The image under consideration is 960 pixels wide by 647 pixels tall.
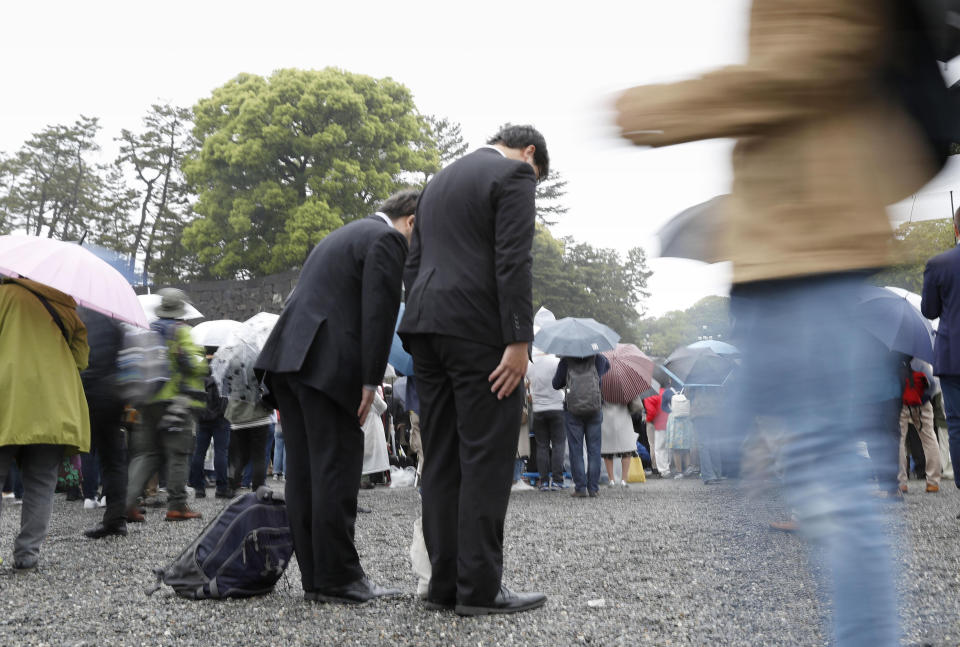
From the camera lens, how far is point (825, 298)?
64.5 inches

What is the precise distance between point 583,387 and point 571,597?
628 centimetres

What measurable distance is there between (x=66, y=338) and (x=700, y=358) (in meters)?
4.58

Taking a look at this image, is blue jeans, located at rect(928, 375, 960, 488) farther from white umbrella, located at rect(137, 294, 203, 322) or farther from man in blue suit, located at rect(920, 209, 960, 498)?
white umbrella, located at rect(137, 294, 203, 322)

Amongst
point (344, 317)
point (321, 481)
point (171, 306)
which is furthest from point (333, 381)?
point (171, 306)

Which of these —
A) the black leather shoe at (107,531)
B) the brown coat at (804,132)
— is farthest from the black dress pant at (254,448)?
the brown coat at (804,132)

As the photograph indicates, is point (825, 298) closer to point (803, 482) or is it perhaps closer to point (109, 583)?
point (803, 482)

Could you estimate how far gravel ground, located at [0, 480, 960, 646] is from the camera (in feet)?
5.84

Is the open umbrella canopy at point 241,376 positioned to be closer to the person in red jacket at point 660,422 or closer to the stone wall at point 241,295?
the person in red jacket at point 660,422

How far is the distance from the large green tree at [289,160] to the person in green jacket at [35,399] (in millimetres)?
33963

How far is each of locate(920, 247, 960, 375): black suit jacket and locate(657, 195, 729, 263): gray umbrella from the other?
4731 millimetres

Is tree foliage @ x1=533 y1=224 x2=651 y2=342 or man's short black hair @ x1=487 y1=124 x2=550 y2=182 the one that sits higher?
tree foliage @ x1=533 y1=224 x2=651 y2=342

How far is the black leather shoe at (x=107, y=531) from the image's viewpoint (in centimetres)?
679

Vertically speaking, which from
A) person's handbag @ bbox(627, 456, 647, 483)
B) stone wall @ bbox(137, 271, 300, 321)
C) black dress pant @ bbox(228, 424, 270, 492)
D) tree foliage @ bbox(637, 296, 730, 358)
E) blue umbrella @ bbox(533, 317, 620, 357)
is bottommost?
person's handbag @ bbox(627, 456, 647, 483)

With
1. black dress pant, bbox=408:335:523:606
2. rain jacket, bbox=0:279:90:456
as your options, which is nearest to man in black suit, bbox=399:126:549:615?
black dress pant, bbox=408:335:523:606
